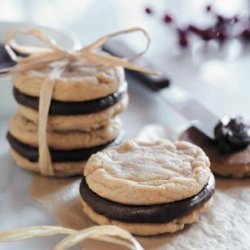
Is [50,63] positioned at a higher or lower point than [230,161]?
higher

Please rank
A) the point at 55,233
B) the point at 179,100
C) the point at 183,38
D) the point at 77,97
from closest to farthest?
the point at 55,233 < the point at 77,97 < the point at 179,100 < the point at 183,38

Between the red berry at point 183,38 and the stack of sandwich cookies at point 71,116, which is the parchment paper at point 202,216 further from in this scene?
the red berry at point 183,38

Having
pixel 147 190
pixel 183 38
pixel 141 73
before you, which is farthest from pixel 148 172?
pixel 183 38

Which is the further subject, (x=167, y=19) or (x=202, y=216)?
(x=167, y=19)

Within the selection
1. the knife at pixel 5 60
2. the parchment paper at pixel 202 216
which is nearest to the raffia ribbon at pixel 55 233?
the parchment paper at pixel 202 216

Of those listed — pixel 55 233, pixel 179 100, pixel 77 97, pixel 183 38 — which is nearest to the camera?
pixel 55 233

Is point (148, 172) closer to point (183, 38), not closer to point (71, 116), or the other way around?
point (71, 116)
